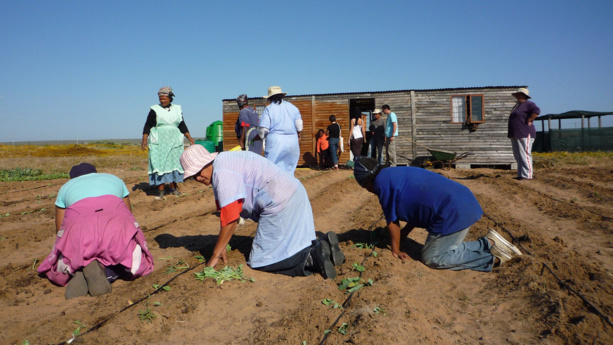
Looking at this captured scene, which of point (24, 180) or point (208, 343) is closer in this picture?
point (208, 343)

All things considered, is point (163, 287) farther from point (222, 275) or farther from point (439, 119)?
point (439, 119)

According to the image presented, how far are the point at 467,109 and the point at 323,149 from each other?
525 centimetres

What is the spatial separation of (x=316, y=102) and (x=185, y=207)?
9.39 meters

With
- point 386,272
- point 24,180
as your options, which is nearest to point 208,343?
point 386,272

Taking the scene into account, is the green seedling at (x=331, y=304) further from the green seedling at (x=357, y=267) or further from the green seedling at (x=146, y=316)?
the green seedling at (x=146, y=316)

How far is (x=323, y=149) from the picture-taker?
618 inches

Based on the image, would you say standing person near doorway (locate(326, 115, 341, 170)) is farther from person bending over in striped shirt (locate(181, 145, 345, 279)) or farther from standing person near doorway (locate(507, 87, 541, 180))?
person bending over in striped shirt (locate(181, 145, 345, 279))

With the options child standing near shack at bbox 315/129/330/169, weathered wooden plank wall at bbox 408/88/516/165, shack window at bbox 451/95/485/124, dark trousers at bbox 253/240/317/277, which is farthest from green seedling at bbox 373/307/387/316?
shack window at bbox 451/95/485/124

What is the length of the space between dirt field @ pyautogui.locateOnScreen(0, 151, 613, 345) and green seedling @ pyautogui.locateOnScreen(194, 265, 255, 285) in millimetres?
55

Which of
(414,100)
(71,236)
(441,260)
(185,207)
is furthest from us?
(414,100)

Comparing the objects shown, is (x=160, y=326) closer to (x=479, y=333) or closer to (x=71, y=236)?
(x=71, y=236)

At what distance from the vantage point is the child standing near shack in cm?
1566

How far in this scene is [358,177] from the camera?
166 inches

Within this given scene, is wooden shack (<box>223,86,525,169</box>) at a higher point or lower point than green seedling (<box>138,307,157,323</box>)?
higher
